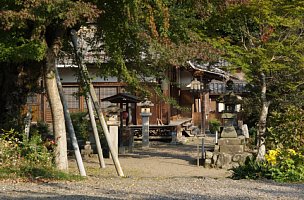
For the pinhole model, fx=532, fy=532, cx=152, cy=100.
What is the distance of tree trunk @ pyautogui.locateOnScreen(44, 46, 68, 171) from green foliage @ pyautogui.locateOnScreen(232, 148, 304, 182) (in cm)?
425

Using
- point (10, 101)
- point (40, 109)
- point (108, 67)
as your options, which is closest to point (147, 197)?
point (108, 67)

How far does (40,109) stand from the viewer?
2830cm

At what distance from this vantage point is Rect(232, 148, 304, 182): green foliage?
10117mm

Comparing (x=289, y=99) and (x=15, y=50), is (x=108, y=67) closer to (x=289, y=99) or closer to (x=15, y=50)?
(x=15, y=50)

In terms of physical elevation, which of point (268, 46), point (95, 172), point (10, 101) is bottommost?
point (95, 172)

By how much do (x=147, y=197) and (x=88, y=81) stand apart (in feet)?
19.9

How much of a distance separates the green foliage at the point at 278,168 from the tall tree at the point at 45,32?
4389 mm

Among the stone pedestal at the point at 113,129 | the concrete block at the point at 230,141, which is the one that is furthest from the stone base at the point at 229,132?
the stone pedestal at the point at 113,129

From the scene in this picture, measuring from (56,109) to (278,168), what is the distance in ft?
17.6

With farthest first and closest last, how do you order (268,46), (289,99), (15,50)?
(289,99), (268,46), (15,50)

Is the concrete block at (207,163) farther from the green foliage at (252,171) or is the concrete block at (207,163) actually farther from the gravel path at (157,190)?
the gravel path at (157,190)

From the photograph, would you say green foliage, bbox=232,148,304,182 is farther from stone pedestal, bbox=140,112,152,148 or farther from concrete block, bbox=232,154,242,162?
stone pedestal, bbox=140,112,152,148

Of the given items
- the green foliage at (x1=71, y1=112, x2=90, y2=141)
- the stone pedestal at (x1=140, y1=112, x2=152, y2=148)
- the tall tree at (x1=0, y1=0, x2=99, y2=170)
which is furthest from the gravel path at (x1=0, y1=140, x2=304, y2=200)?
the stone pedestal at (x1=140, y1=112, x2=152, y2=148)

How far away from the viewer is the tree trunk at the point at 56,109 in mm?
12586
